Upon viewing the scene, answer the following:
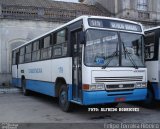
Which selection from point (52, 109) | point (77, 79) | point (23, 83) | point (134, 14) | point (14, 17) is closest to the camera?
point (77, 79)

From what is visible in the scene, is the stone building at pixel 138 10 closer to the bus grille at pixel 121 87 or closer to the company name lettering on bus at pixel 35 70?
the company name lettering on bus at pixel 35 70

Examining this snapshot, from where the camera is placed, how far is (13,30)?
2414cm

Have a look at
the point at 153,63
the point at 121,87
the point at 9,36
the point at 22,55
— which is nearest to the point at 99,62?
the point at 121,87

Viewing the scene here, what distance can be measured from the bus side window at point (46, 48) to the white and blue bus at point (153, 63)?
13.3 feet

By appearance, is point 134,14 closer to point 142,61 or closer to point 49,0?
point 49,0

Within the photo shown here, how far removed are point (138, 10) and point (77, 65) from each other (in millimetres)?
19219

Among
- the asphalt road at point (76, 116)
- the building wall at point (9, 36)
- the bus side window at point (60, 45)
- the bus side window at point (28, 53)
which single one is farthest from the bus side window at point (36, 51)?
the building wall at point (9, 36)

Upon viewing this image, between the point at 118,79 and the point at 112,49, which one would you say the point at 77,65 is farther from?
the point at 118,79

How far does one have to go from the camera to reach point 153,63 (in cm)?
1120

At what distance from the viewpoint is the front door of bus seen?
32.0 feet

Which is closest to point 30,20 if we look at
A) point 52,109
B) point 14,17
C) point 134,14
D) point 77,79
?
point 14,17

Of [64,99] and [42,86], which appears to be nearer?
[64,99]

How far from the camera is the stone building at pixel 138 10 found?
27.0m

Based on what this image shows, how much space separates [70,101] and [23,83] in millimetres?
8054
